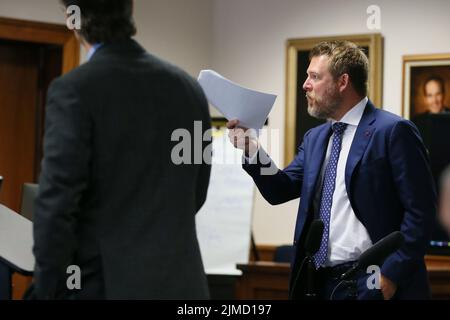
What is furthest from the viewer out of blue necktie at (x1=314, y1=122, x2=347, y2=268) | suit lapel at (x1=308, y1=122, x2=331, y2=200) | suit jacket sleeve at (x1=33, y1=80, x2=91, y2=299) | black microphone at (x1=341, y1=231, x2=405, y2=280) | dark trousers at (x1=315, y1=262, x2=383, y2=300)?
suit lapel at (x1=308, y1=122, x2=331, y2=200)

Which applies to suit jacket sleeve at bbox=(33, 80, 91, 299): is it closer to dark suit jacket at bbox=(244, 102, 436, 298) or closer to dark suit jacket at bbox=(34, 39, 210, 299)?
dark suit jacket at bbox=(34, 39, 210, 299)

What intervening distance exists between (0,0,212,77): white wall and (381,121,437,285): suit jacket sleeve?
406 cm

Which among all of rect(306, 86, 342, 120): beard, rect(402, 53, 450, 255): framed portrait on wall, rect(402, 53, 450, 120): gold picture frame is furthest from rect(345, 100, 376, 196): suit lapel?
rect(402, 53, 450, 120): gold picture frame

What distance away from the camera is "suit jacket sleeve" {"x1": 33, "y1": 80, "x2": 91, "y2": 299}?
6.40 feet

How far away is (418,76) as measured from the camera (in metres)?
6.31

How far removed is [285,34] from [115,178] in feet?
16.6

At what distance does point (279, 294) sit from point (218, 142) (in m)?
1.81

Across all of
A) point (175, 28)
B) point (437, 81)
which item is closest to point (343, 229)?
point (437, 81)

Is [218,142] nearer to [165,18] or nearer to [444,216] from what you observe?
[165,18]

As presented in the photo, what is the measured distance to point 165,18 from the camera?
6.95 metres

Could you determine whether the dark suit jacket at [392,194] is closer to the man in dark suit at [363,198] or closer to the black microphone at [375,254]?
the man in dark suit at [363,198]

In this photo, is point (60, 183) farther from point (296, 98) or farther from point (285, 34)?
point (285, 34)

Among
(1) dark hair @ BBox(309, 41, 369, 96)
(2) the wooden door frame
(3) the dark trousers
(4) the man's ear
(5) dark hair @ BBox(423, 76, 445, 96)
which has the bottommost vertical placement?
(3) the dark trousers
